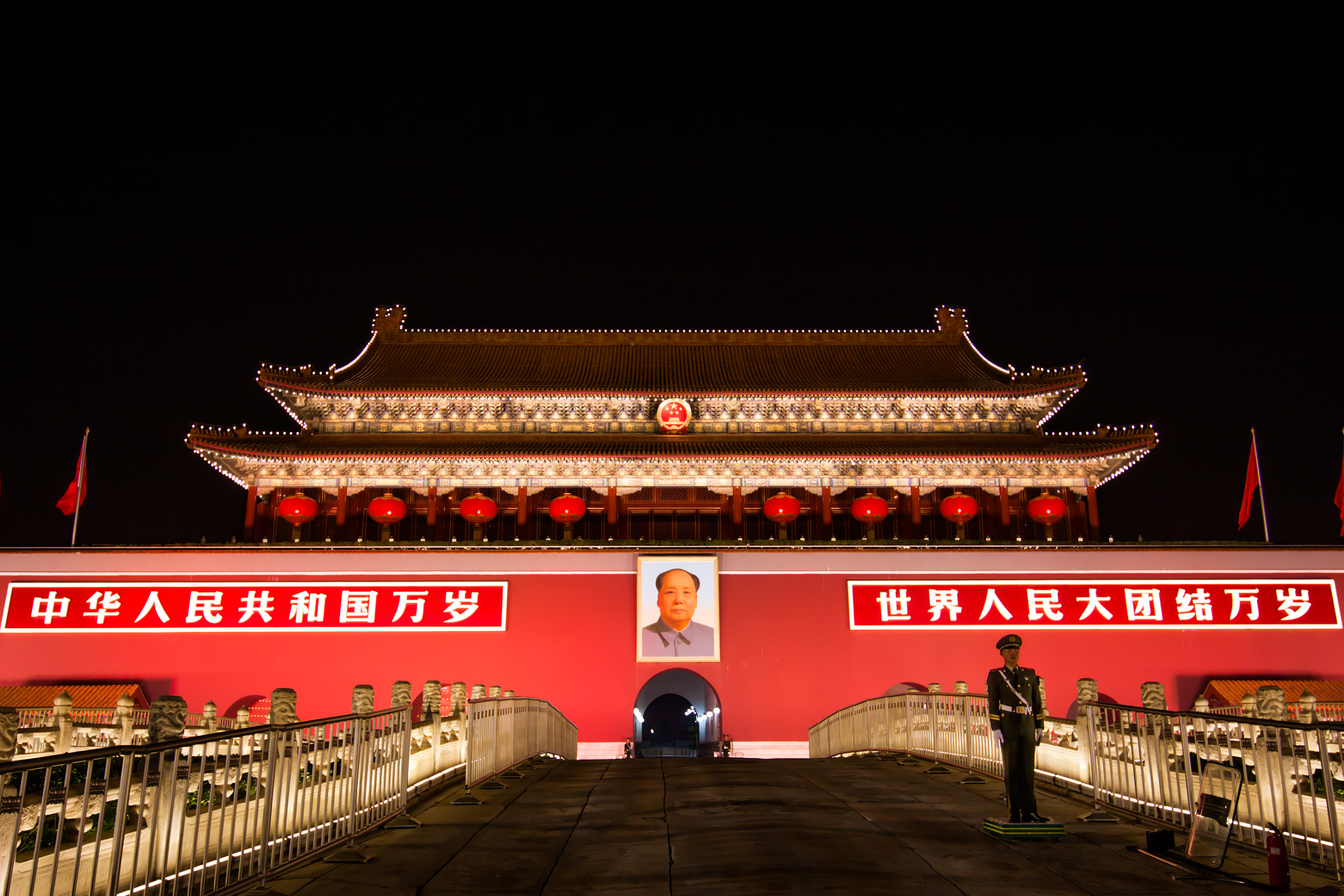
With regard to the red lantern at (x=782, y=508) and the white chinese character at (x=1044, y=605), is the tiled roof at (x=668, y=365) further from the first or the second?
the white chinese character at (x=1044, y=605)

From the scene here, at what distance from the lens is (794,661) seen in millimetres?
19500

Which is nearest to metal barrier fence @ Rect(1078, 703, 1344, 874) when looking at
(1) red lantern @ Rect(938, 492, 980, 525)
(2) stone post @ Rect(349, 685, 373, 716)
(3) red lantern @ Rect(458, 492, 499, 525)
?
(2) stone post @ Rect(349, 685, 373, 716)

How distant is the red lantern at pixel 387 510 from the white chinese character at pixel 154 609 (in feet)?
15.1

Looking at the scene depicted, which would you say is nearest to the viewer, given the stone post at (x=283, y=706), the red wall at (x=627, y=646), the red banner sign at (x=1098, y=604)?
the stone post at (x=283, y=706)

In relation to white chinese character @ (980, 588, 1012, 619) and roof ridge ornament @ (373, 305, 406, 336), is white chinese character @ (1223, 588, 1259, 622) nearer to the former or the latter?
white chinese character @ (980, 588, 1012, 619)

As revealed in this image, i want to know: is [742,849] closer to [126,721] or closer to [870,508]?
[126,721]

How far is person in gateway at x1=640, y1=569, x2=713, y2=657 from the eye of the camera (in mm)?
19359

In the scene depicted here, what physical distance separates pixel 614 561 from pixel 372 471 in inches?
266

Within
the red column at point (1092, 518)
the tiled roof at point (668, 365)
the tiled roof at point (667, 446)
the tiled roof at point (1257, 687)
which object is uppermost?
the tiled roof at point (668, 365)

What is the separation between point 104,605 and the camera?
19500 mm

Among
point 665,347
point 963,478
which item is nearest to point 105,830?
point 963,478

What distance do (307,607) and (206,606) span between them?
203 centimetres

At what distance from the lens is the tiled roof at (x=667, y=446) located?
2219 cm

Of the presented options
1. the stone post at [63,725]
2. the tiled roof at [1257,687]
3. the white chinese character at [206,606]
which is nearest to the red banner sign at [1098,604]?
the tiled roof at [1257,687]
